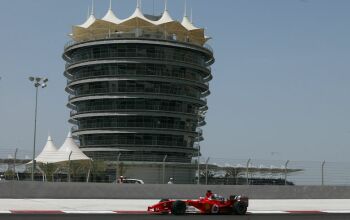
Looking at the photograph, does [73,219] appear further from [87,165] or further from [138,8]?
[138,8]

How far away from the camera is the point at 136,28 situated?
286 feet

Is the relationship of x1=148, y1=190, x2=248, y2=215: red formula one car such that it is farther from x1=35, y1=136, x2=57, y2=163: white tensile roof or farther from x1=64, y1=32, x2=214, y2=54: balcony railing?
x1=64, y1=32, x2=214, y2=54: balcony railing

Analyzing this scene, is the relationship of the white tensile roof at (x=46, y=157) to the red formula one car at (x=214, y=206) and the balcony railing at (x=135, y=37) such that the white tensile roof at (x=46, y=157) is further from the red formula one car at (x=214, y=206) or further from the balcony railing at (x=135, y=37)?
the red formula one car at (x=214, y=206)

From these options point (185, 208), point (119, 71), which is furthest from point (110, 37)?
point (185, 208)

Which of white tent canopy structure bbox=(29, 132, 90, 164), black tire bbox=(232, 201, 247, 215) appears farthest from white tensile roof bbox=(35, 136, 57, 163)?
black tire bbox=(232, 201, 247, 215)

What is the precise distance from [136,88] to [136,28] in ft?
32.9

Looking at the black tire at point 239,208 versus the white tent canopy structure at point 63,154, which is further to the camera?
the white tent canopy structure at point 63,154

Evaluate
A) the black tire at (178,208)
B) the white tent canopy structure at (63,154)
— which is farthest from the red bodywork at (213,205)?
the white tent canopy structure at (63,154)

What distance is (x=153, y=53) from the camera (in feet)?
282

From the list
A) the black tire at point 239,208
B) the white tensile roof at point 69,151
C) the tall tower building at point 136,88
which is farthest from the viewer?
the tall tower building at point 136,88

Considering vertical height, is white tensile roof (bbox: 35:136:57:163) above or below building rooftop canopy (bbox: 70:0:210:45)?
below

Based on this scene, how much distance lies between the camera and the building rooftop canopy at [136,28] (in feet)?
288

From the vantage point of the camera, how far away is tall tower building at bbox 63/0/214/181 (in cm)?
8375

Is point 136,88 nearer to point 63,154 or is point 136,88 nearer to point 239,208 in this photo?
point 63,154
